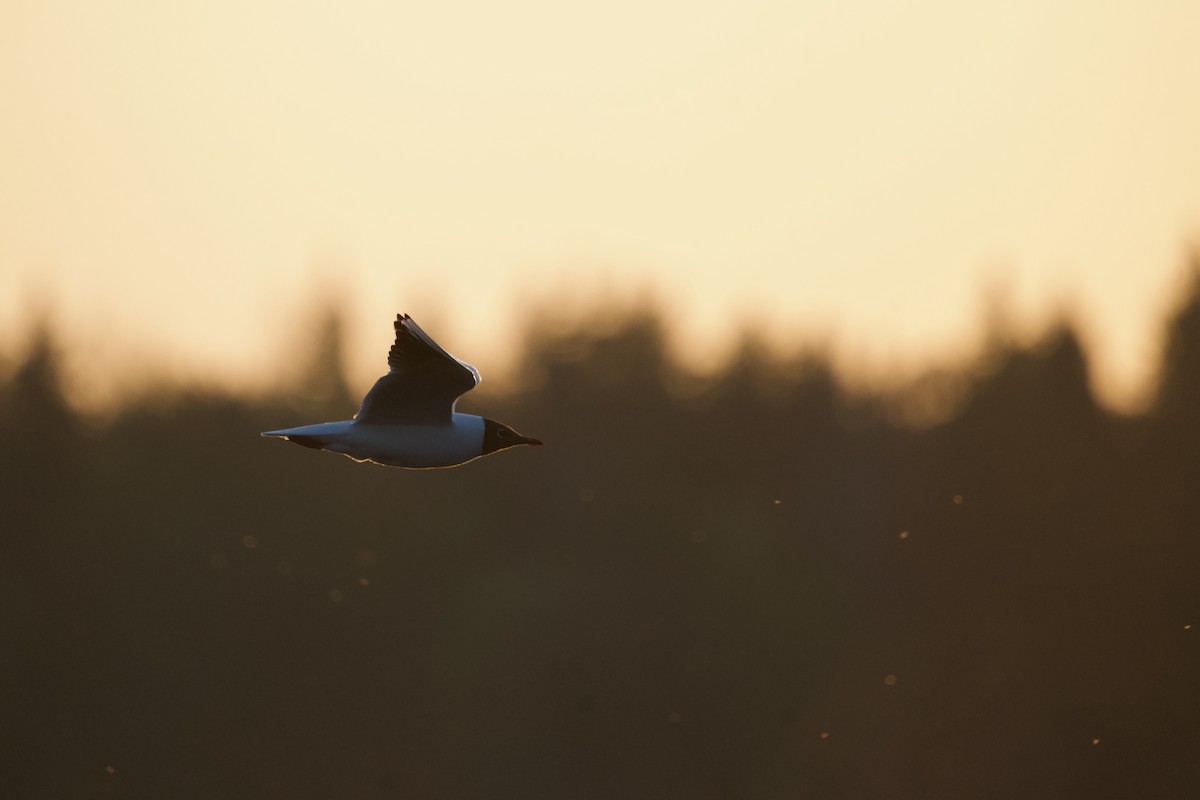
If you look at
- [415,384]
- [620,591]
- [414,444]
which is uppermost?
[415,384]

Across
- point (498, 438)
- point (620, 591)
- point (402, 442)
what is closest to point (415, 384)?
point (402, 442)

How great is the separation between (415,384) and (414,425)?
1.03 feet

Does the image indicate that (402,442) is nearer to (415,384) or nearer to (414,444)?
(414,444)

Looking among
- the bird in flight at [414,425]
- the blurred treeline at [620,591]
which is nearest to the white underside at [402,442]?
the bird in flight at [414,425]

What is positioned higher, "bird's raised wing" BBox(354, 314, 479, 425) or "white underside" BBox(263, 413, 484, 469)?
"bird's raised wing" BBox(354, 314, 479, 425)

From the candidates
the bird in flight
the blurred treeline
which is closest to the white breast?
the bird in flight

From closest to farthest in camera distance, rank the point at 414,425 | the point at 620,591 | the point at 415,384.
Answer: the point at 415,384 → the point at 414,425 → the point at 620,591

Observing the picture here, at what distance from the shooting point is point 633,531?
53.2 m

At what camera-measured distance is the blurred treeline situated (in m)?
47.9

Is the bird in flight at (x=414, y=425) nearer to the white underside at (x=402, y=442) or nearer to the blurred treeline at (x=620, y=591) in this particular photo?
the white underside at (x=402, y=442)

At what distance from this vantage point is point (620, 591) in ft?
173

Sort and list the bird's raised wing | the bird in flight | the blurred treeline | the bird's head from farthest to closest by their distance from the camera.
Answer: the blurred treeline
the bird's head
the bird in flight
the bird's raised wing

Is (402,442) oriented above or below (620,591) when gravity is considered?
above

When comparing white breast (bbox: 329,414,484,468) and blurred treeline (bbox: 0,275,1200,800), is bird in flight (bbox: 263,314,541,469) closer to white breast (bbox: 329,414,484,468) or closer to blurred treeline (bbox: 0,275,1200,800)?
white breast (bbox: 329,414,484,468)
